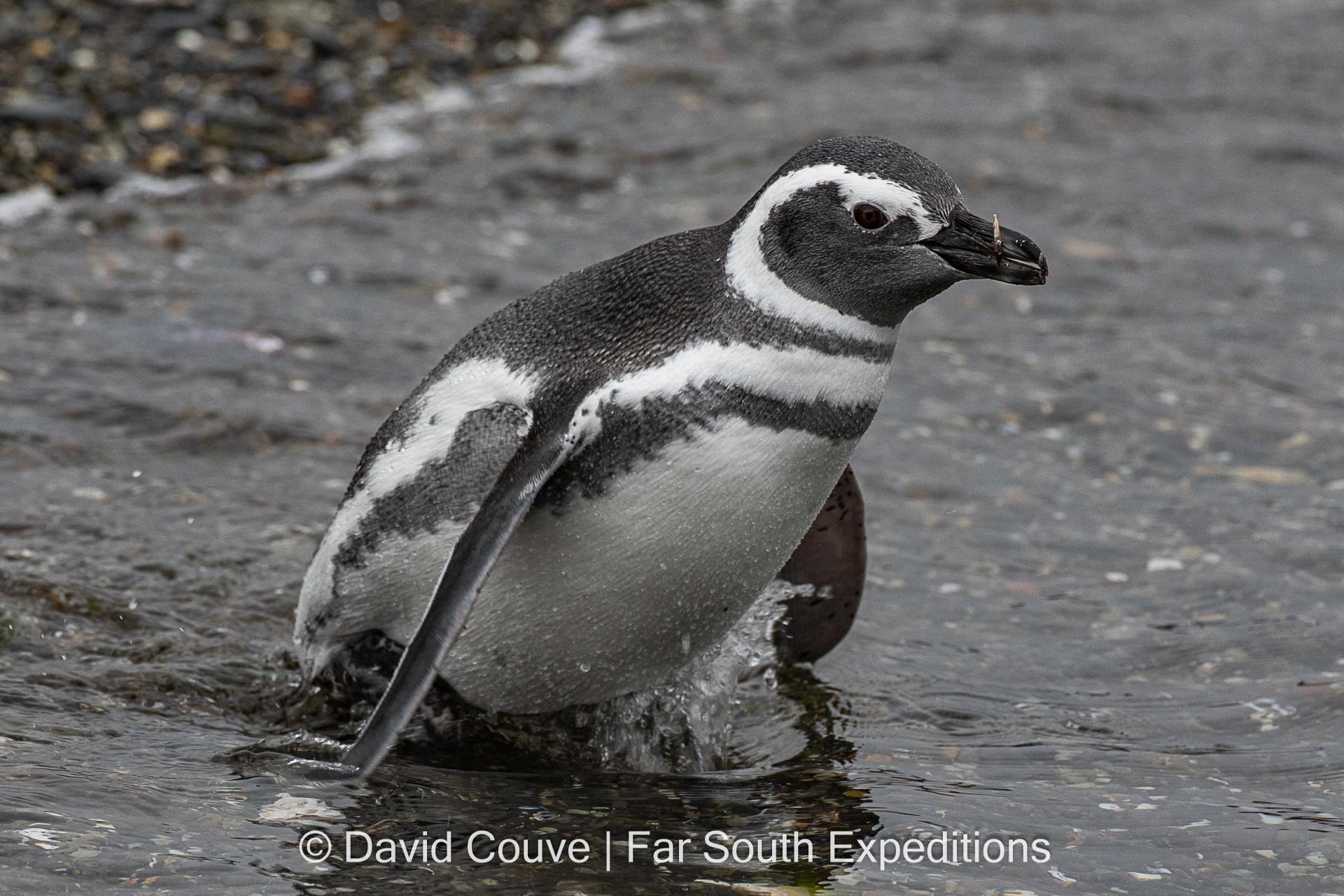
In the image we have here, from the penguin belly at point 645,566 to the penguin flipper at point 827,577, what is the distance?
1.52 ft

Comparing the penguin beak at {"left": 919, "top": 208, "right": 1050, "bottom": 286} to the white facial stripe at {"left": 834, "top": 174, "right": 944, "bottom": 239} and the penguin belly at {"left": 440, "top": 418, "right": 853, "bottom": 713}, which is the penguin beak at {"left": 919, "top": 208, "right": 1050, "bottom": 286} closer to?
the white facial stripe at {"left": 834, "top": 174, "right": 944, "bottom": 239}

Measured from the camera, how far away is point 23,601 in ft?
14.5

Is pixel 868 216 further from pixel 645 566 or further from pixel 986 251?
pixel 645 566

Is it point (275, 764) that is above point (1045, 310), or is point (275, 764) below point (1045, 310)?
below

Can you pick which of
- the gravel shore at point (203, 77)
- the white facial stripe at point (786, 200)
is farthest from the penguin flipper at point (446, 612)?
the gravel shore at point (203, 77)

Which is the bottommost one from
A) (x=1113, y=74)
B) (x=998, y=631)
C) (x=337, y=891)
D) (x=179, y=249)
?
(x=337, y=891)

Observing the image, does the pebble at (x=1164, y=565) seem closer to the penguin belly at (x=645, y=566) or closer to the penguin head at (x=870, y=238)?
the penguin belly at (x=645, y=566)

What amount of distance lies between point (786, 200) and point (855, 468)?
2.43 metres

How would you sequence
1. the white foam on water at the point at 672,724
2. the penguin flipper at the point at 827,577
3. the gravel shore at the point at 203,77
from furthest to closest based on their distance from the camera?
the gravel shore at the point at 203,77
the penguin flipper at the point at 827,577
the white foam on water at the point at 672,724

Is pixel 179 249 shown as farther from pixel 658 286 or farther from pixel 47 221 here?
A: pixel 658 286

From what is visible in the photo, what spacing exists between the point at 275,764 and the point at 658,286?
125 centimetres

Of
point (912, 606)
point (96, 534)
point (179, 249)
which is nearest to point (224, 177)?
point (179, 249)

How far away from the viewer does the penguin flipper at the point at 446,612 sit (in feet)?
10.7

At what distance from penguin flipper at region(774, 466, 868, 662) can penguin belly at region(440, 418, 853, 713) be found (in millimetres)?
464
